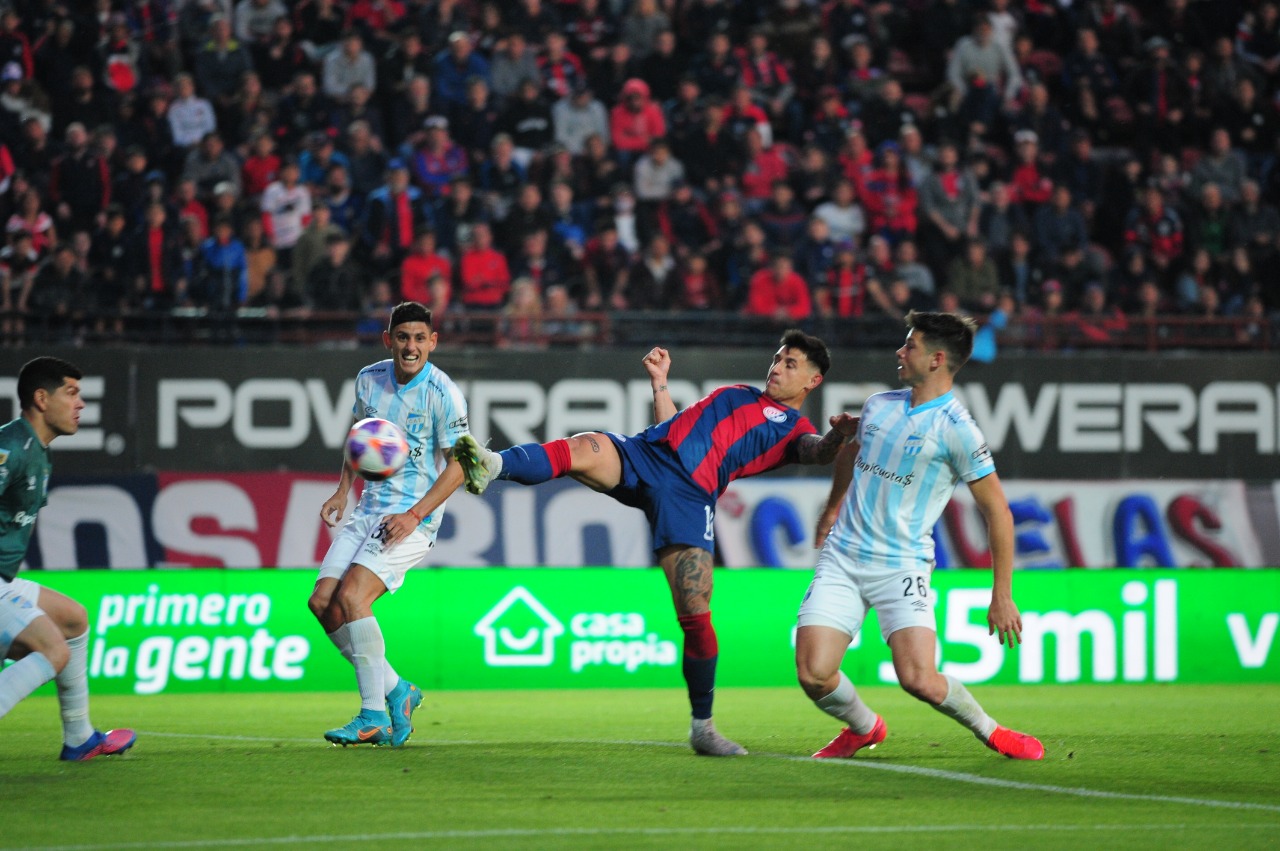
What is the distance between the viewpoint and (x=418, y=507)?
7980mm

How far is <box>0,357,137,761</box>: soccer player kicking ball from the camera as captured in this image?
7702mm

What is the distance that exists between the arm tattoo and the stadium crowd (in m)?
8.06

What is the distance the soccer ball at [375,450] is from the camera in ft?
25.8

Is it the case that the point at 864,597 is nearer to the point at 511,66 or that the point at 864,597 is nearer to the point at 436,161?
the point at 436,161

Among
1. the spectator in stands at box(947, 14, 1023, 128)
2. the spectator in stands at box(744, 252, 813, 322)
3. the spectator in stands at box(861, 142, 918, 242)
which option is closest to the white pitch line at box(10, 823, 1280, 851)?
the spectator in stands at box(744, 252, 813, 322)

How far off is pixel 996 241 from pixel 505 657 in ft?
24.7

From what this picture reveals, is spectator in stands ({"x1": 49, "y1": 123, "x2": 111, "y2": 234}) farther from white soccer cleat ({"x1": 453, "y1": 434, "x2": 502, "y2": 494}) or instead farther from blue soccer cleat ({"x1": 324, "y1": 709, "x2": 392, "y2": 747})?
white soccer cleat ({"x1": 453, "y1": 434, "x2": 502, "y2": 494})

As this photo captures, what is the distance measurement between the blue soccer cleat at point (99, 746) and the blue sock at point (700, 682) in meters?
2.71

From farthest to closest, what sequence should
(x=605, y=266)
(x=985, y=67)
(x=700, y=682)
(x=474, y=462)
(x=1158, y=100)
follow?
(x=1158, y=100)
(x=985, y=67)
(x=605, y=266)
(x=700, y=682)
(x=474, y=462)

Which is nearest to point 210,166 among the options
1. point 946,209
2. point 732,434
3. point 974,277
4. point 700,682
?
point 946,209

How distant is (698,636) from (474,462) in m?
1.45

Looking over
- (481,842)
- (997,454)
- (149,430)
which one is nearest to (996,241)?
(997,454)

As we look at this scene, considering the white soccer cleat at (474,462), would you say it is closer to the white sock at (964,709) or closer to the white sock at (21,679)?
the white sock at (21,679)

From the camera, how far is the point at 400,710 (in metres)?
8.71
